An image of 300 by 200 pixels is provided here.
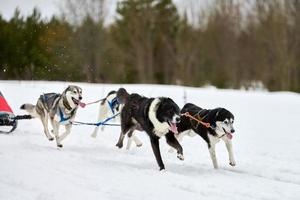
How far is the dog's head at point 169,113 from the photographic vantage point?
6.04 metres

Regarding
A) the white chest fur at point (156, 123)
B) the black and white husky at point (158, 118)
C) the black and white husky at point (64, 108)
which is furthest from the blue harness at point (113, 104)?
the white chest fur at point (156, 123)

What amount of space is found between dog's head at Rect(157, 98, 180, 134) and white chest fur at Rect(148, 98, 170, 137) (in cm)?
5

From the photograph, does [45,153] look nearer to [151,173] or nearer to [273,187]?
[151,173]

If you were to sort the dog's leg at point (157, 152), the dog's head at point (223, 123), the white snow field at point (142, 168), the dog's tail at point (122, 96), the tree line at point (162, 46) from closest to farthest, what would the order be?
the white snow field at point (142, 168), the dog's leg at point (157, 152), the dog's head at point (223, 123), the dog's tail at point (122, 96), the tree line at point (162, 46)

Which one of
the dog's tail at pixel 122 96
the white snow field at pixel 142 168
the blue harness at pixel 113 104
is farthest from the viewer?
the blue harness at pixel 113 104

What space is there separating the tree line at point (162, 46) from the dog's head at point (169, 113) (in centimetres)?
1384

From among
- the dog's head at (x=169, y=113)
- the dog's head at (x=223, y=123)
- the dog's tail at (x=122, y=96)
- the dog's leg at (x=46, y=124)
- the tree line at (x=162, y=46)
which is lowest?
the dog's leg at (x=46, y=124)

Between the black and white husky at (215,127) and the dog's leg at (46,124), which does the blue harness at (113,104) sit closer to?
the dog's leg at (46,124)

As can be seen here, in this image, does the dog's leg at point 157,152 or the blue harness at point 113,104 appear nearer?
the dog's leg at point 157,152

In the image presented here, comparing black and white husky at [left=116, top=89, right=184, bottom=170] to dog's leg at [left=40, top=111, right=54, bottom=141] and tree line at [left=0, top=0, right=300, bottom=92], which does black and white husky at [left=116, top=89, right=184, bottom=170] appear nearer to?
dog's leg at [left=40, top=111, right=54, bottom=141]

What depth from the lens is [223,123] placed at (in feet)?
20.3

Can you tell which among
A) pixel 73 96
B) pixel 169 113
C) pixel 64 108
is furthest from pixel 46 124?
pixel 169 113

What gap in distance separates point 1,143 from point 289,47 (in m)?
20.8

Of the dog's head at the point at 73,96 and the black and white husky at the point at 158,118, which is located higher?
the dog's head at the point at 73,96
